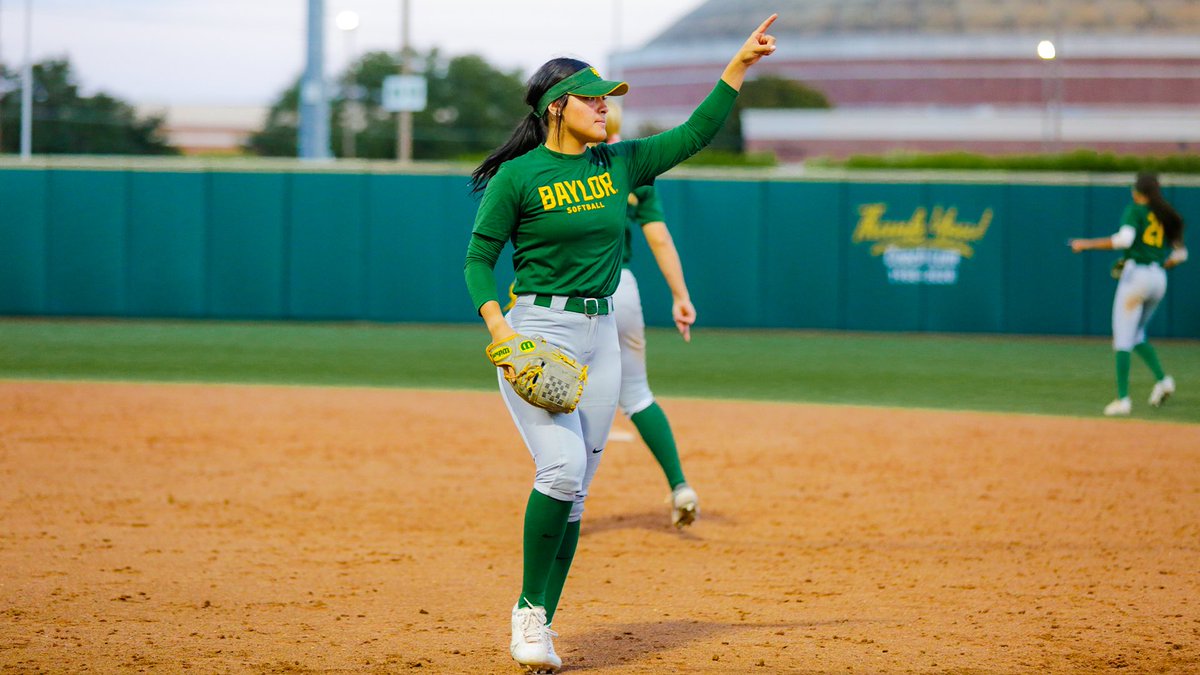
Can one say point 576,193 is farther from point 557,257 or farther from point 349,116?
point 349,116

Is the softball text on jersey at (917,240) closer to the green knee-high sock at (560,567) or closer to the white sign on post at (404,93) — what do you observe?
the white sign on post at (404,93)

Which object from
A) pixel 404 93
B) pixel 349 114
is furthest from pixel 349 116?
pixel 404 93

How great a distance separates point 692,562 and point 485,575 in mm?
937

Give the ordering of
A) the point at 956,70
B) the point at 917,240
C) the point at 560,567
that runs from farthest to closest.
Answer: the point at 956,70 < the point at 917,240 < the point at 560,567

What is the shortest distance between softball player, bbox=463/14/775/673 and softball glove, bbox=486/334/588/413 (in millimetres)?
67

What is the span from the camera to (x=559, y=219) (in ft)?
13.0

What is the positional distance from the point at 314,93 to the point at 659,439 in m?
17.1

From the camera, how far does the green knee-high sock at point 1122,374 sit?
33.6ft

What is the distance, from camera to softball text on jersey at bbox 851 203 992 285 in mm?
17438

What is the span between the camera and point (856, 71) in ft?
225

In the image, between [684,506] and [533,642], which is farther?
[684,506]

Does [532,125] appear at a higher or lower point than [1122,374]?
higher

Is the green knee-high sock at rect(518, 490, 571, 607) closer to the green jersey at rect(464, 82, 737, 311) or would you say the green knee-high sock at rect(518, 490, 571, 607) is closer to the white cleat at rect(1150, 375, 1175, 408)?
the green jersey at rect(464, 82, 737, 311)

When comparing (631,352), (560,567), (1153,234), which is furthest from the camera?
(1153,234)
